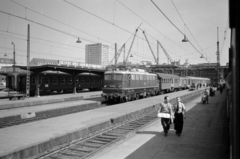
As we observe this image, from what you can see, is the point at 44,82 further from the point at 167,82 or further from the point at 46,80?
the point at 167,82

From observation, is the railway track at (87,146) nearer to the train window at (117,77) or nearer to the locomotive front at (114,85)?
the locomotive front at (114,85)

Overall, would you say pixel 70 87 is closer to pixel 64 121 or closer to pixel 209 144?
pixel 64 121

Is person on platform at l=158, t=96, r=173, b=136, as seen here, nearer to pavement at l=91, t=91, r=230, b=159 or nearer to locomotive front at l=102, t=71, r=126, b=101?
pavement at l=91, t=91, r=230, b=159

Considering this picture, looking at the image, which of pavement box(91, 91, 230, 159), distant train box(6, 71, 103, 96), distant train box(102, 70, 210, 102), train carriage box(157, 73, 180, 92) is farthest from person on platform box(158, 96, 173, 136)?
distant train box(6, 71, 103, 96)

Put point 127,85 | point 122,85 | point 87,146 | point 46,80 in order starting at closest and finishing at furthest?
point 87,146 < point 122,85 < point 127,85 < point 46,80

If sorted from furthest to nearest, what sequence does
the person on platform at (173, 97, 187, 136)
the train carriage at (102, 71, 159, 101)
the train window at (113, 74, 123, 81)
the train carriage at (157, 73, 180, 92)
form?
the train carriage at (157, 73, 180, 92) < the train window at (113, 74, 123, 81) < the train carriage at (102, 71, 159, 101) < the person on platform at (173, 97, 187, 136)

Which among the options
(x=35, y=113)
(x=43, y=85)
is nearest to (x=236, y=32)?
(x=35, y=113)

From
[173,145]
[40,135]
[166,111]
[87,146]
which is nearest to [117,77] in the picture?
[166,111]

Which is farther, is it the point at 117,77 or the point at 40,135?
the point at 117,77

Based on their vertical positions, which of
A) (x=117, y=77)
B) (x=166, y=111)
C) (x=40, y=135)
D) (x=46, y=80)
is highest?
(x=117, y=77)

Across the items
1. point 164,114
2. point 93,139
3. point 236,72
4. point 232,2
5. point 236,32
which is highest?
point 232,2

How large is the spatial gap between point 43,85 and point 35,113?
15238 mm

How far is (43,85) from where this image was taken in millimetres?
28953

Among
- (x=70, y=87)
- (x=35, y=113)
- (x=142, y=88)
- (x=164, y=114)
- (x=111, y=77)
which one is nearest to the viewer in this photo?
(x=164, y=114)
